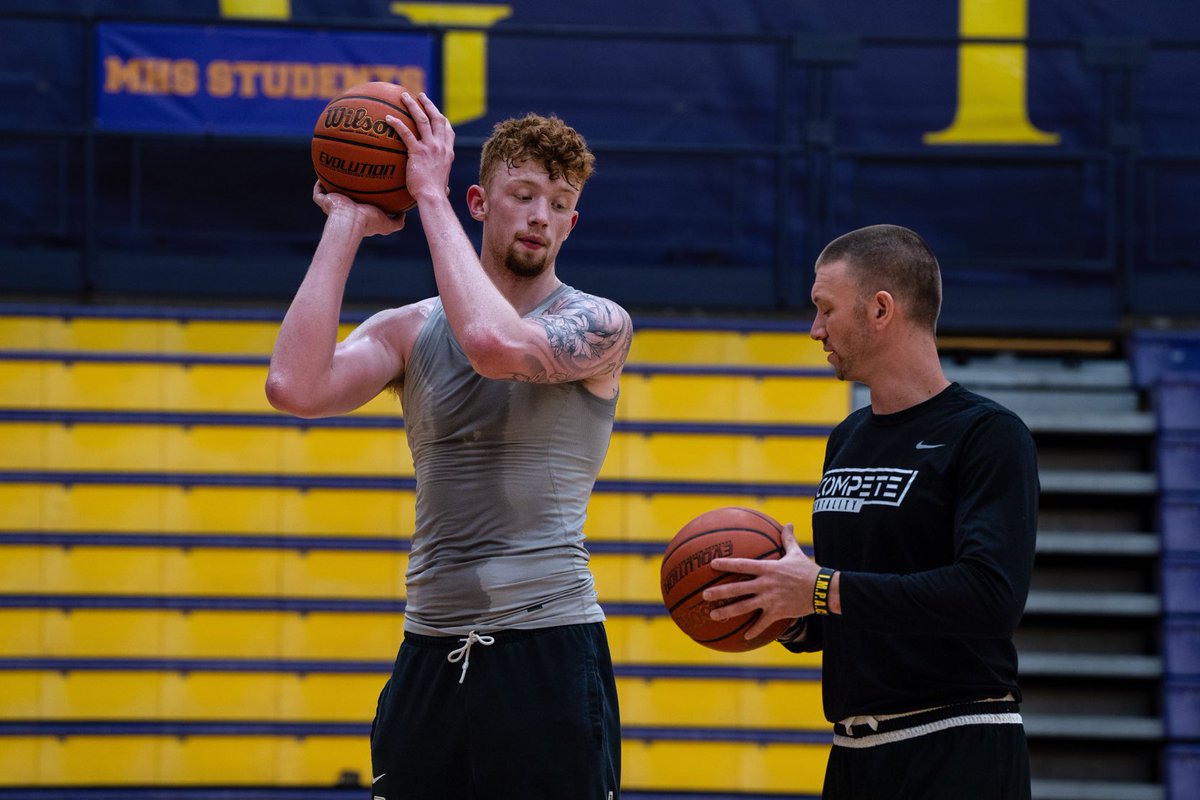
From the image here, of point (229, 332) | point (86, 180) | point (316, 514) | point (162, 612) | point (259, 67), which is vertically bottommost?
point (162, 612)

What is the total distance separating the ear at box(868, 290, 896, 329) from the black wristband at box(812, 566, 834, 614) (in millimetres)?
558

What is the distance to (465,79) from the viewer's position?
26.4ft

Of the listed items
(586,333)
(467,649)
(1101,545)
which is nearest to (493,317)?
(586,333)

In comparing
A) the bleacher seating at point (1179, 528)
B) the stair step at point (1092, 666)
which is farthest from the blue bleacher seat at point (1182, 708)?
the stair step at point (1092, 666)

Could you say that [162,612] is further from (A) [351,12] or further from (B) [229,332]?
(A) [351,12]

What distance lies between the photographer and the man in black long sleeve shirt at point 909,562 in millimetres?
2613

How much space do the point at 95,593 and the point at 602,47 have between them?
4156 mm

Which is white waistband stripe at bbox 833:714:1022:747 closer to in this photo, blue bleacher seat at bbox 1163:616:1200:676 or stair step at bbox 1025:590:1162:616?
stair step at bbox 1025:590:1162:616

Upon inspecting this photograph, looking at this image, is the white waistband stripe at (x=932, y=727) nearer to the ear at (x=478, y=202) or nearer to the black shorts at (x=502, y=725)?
the black shorts at (x=502, y=725)

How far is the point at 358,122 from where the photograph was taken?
309 cm

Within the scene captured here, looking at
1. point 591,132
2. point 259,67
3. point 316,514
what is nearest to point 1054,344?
point 591,132

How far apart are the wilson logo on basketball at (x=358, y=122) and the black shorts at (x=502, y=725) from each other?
112 cm

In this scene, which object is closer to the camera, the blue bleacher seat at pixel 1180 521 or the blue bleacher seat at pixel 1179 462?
the blue bleacher seat at pixel 1180 521

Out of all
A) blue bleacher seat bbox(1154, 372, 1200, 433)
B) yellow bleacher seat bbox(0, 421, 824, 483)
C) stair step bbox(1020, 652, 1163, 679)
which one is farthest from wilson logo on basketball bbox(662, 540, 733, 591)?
blue bleacher seat bbox(1154, 372, 1200, 433)
